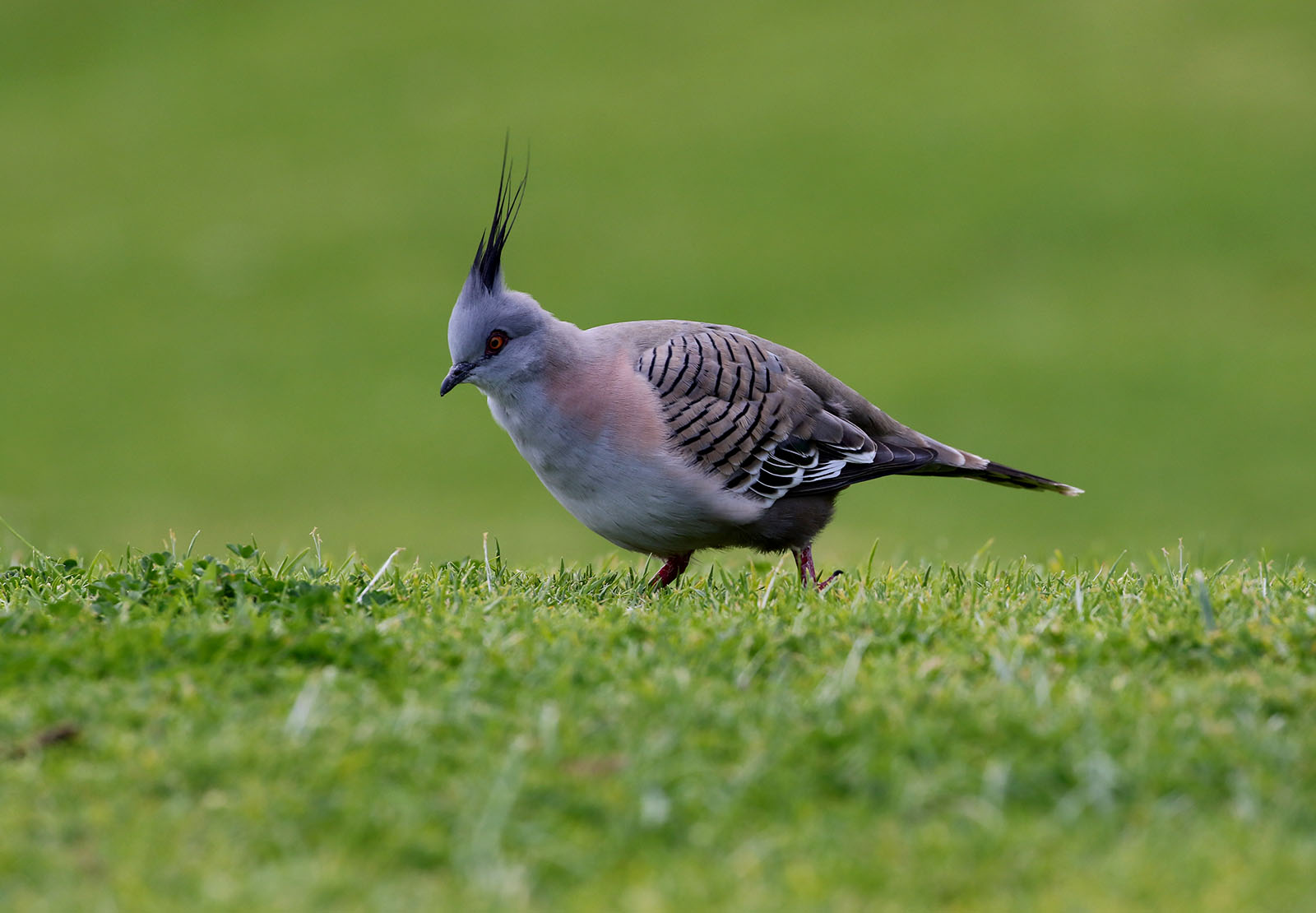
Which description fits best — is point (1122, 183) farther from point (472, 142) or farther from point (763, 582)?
point (763, 582)

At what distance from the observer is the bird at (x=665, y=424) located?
5.93 meters

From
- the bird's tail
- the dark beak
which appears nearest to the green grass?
the dark beak

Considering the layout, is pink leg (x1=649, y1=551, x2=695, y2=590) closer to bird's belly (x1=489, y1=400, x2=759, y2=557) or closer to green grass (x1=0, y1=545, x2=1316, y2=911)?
bird's belly (x1=489, y1=400, x2=759, y2=557)

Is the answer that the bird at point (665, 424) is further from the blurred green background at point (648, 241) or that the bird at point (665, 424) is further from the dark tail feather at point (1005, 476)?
the blurred green background at point (648, 241)

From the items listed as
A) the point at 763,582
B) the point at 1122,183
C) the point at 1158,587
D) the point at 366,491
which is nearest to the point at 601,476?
the point at 763,582

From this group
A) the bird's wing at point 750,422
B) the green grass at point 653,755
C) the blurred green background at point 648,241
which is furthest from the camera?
the blurred green background at point 648,241

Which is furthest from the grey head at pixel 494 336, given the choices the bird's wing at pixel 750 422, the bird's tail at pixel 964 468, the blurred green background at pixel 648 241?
the blurred green background at pixel 648 241

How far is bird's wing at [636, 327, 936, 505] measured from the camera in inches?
237

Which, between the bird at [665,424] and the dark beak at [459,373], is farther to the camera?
the dark beak at [459,373]

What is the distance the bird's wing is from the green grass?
125cm

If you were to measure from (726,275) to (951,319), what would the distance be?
10.7ft

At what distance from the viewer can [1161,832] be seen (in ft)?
10.4

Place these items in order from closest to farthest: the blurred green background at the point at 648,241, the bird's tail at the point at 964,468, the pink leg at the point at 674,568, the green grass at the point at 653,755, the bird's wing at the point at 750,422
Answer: the green grass at the point at 653,755 → the bird's wing at the point at 750,422 → the pink leg at the point at 674,568 → the bird's tail at the point at 964,468 → the blurred green background at the point at 648,241

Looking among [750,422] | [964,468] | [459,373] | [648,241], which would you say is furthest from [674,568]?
[648,241]
